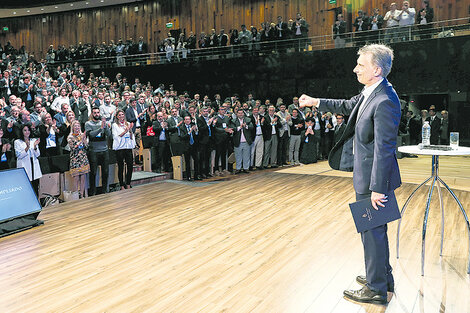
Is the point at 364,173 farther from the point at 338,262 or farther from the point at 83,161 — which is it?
the point at 83,161

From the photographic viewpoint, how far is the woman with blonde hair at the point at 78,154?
5.88 metres

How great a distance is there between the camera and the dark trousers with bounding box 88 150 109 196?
20.4ft

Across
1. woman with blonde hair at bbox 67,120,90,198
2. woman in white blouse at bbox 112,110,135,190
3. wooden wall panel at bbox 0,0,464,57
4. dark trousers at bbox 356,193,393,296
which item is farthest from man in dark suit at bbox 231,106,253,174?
wooden wall panel at bbox 0,0,464,57

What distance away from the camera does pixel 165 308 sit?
2486mm

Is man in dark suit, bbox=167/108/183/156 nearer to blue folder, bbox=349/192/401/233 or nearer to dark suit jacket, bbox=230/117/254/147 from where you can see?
dark suit jacket, bbox=230/117/254/147

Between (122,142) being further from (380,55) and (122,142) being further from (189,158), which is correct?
(380,55)

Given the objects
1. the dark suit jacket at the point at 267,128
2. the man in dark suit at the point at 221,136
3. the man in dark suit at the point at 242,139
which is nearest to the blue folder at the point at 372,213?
the man in dark suit at the point at 221,136

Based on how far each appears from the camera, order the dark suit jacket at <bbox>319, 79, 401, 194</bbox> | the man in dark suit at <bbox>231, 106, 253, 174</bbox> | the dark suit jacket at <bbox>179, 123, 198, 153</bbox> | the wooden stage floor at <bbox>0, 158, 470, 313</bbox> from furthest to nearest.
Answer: the man in dark suit at <bbox>231, 106, 253, 174</bbox> → the dark suit jacket at <bbox>179, 123, 198, 153</bbox> → the wooden stage floor at <bbox>0, 158, 470, 313</bbox> → the dark suit jacket at <bbox>319, 79, 401, 194</bbox>

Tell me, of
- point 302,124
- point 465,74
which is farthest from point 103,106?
point 465,74

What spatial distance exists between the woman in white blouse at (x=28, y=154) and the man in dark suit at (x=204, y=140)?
283cm

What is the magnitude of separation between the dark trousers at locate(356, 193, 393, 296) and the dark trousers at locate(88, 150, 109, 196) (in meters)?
4.65

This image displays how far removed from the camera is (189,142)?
7.46 meters

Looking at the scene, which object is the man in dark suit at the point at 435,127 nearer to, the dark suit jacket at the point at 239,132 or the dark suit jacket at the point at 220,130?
the dark suit jacket at the point at 239,132

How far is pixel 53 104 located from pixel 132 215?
5.26 m
